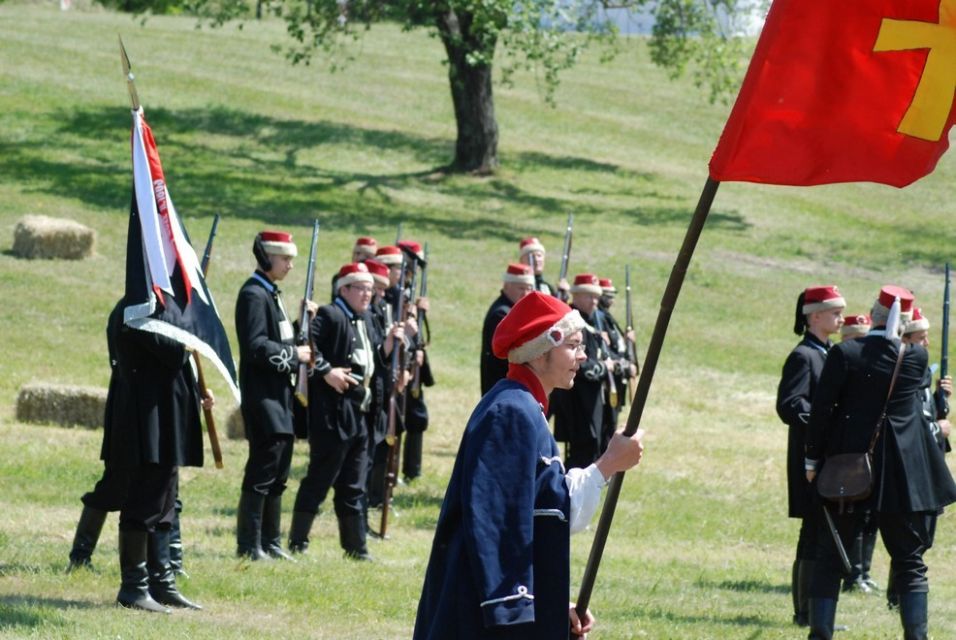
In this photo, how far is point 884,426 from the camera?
8.94 m

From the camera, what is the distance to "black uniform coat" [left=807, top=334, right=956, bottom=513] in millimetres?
8758

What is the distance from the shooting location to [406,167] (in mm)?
35375

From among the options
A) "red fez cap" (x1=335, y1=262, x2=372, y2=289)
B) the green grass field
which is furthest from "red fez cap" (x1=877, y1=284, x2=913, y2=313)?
"red fez cap" (x1=335, y1=262, x2=372, y2=289)

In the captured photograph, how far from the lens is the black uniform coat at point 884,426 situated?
8.76 metres

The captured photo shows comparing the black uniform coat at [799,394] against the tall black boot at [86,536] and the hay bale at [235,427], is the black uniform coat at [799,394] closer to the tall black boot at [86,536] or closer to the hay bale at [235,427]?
the tall black boot at [86,536]

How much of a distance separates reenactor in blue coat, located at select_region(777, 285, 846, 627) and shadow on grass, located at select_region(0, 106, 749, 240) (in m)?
18.8

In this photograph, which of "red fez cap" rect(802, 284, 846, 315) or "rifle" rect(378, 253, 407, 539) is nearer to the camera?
"red fez cap" rect(802, 284, 846, 315)

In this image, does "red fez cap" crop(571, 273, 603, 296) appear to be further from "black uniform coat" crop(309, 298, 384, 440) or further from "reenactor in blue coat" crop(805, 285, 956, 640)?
"reenactor in blue coat" crop(805, 285, 956, 640)

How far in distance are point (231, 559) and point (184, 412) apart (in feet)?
7.04

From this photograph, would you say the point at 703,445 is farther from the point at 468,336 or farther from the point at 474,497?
the point at 474,497

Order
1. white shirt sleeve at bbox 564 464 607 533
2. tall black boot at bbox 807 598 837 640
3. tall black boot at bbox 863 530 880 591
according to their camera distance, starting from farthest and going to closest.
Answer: tall black boot at bbox 863 530 880 591 → tall black boot at bbox 807 598 837 640 → white shirt sleeve at bbox 564 464 607 533

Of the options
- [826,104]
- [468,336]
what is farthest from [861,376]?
[468,336]

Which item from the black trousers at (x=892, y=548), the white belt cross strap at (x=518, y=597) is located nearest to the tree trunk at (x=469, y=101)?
the black trousers at (x=892, y=548)

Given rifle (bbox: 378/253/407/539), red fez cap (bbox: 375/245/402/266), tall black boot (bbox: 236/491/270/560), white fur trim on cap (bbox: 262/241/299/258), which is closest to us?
white fur trim on cap (bbox: 262/241/299/258)
